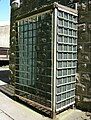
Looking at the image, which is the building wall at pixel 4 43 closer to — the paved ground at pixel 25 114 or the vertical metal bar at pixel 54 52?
the paved ground at pixel 25 114

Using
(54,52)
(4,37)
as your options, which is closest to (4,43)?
(4,37)

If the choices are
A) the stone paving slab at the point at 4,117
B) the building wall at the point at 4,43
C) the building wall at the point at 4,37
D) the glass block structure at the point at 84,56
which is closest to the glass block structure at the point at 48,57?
the glass block structure at the point at 84,56

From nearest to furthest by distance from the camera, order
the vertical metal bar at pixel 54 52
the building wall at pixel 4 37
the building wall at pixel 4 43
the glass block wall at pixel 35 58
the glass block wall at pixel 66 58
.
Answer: the vertical metal bar at pixel 54 52, the glass block wall at pixel 66 58, the glass block wall at pixel 35 58, the building wall at pixel 4 43, the building wall at pixel 4 37

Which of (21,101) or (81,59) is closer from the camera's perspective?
(81,59)

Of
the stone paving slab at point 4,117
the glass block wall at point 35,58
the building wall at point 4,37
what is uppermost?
the building wall at point 4,37

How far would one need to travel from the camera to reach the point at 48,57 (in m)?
4.35

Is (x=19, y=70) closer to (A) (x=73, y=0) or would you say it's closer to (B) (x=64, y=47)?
(B) (x=64, y=47)

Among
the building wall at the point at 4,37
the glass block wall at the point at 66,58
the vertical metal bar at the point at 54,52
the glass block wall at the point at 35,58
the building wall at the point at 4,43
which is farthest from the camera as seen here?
the building wall at the point at 4,37

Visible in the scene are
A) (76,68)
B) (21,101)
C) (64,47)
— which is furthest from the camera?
(21,101)

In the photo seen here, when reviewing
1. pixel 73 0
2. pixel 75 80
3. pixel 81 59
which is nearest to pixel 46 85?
pixel 75 80

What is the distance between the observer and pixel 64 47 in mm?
4137

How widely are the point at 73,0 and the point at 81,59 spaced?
1.27m

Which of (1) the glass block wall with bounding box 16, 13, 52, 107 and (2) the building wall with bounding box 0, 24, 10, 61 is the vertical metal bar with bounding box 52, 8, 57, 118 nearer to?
(1) the glass block wall with bounding box 16, 13, 52, 107

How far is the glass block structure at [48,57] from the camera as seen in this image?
3904 millimetres
